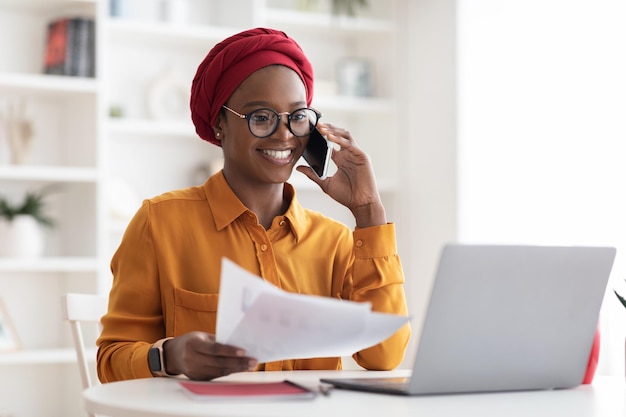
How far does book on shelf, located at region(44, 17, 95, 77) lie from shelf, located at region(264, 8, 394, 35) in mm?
825

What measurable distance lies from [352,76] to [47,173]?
151 cm

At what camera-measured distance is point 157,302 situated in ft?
5.74

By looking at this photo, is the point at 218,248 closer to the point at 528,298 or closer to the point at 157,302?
the point at 157,302

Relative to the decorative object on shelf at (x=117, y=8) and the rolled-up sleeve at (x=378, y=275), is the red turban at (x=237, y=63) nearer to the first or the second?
the rolled-up sleeve at (x=378, y=275)

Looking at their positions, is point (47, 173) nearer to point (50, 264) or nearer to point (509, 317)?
point (50, 264)

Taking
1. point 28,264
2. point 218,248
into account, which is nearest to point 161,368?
point 218,248

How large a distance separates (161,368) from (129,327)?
23cm

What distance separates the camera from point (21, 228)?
12.0ft

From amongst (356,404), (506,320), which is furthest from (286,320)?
(506,320)

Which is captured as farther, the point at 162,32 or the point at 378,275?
the point at 162,32

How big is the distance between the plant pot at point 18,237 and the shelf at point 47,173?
6.4 inches

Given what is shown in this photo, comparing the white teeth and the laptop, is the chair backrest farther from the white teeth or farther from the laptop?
the laptop

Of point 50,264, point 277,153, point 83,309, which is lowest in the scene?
point 50,264

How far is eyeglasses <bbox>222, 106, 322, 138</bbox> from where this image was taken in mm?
1771
